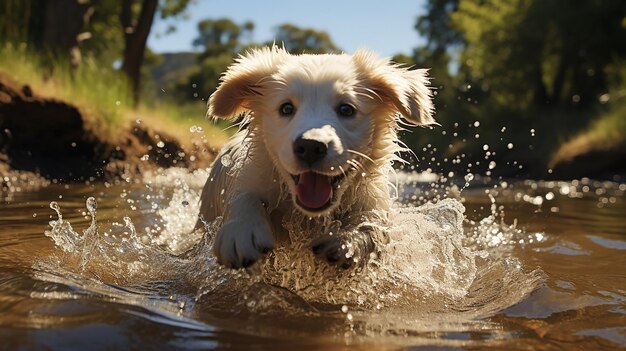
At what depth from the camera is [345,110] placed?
4051 millimetres

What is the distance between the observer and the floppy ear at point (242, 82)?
4.40 meters

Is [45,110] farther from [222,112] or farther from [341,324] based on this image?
[341,324]

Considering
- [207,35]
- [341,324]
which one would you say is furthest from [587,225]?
[207,35]

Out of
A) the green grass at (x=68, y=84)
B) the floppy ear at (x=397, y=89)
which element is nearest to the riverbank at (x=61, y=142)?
the green grass at (x=68, y=84)

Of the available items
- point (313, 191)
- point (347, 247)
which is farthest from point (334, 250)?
point (313, 191)

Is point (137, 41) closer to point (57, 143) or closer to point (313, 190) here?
point (57, 143)

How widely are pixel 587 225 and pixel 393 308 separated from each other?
14.6 ft

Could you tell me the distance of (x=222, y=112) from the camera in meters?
4.54

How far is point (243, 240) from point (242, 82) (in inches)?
52.7

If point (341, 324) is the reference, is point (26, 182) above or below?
above

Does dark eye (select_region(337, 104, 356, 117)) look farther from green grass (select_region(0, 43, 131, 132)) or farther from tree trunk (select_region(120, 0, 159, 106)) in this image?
tree trunk (select_region(120, 0, 159, 106))

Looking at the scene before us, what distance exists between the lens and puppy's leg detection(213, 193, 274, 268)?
343 cm

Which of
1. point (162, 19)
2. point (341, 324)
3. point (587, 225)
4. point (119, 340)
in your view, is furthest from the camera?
point (162, 19)

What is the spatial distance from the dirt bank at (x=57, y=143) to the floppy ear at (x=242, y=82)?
4.41 m
